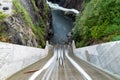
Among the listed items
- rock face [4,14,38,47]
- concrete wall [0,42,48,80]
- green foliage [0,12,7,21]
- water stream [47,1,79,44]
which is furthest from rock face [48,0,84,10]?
concrete wall [0,42,48,80]

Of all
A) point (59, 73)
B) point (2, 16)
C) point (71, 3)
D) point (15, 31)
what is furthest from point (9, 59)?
point (71, 3)

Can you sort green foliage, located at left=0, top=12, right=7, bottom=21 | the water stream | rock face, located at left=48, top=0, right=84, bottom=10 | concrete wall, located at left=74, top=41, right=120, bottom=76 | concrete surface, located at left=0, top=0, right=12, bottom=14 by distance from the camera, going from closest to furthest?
1. concrete wall, located at left=74, top=41, right=120, bottom=76
2. green foliage, located at left=0, top=12, right=7, bottom=21
3. concrete surface, located at left=0, top=0, right=12, bottom=14
4. the water stream
5. rock face, located at left=48, top=0, right=84, bottom=10

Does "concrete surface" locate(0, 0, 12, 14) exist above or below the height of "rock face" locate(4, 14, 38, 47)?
above

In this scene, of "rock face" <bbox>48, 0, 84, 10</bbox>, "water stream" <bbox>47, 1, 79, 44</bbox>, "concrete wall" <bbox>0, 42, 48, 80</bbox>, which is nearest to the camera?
"concrete wall" <bbox>0, 42, 48, 80</bbox>

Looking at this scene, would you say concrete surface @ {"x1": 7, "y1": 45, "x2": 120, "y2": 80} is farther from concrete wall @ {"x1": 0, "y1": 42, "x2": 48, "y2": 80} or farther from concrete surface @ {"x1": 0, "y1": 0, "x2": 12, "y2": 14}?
concrete surface @ {"x1": 0, "y1": 0, "x2": 12, "y2": 14}

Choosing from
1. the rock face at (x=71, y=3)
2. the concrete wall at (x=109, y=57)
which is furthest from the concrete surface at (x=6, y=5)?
the rock face at (x=71, y=3)

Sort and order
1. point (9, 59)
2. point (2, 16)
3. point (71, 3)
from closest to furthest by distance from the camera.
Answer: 1. point (9, 59)
2. point (2, 16)
3. point (71, 3)

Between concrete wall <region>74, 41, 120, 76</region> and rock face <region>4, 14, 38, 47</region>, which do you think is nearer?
concrete wall <region>74, 41, 120, 76</region>

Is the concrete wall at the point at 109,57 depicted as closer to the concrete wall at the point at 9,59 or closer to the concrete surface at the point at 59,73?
the concrete surface at the point at 59,73

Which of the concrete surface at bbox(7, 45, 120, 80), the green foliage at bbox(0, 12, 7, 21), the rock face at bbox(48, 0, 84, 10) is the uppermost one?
the rock face at bbox(48, 0, 84, 10)

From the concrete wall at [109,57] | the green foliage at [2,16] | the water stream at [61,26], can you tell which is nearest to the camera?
the concrete wall at [109,57]

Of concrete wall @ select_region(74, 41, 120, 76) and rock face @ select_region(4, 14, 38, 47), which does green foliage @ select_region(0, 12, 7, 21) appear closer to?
rock face @ select_region(4, 14, 38, 47)

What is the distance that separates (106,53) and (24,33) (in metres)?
12.2

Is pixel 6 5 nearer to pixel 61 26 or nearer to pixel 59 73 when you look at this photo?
pixel 59 73
